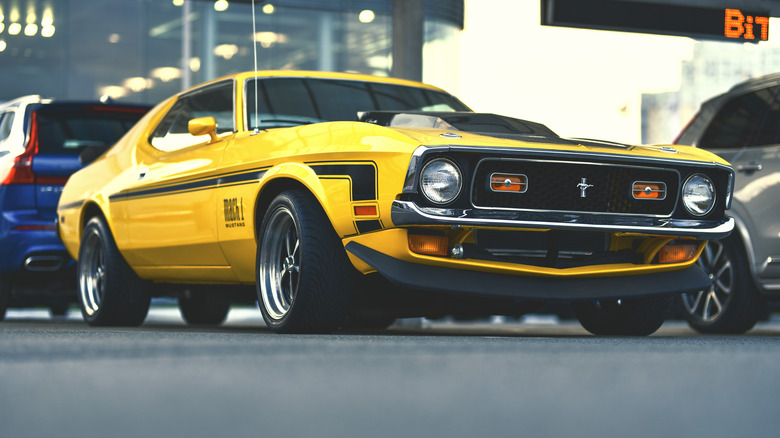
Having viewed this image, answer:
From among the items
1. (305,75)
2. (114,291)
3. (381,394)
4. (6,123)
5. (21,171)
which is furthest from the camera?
(6,123)

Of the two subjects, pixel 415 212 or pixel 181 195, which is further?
pixel 181 195

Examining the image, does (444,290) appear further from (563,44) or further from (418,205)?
(563,44)

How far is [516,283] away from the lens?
17.4ft

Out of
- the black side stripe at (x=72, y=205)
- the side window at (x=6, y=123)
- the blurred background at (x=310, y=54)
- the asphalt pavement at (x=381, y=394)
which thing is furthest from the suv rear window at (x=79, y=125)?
the blurred background at (x=310, y=54)

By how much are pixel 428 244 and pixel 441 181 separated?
28 centimetres

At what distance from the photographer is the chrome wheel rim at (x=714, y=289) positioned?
752 centimetres

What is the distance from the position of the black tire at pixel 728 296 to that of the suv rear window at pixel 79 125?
4523 millimetres

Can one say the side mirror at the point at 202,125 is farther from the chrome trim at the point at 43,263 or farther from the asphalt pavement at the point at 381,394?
the asphalt pavement at the point at 381,394

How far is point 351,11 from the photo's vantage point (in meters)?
25.0

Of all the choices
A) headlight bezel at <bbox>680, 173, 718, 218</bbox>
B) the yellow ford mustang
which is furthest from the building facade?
headlight bezel at <bbox>680, 173, 718, 218</bbox>

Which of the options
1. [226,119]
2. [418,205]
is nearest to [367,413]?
[418,205]

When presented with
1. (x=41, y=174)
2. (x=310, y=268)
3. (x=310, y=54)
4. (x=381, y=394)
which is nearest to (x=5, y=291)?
(x=41, y=174)

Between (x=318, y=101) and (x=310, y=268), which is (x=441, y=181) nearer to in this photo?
(x=310, y=268)

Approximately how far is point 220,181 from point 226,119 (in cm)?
74
